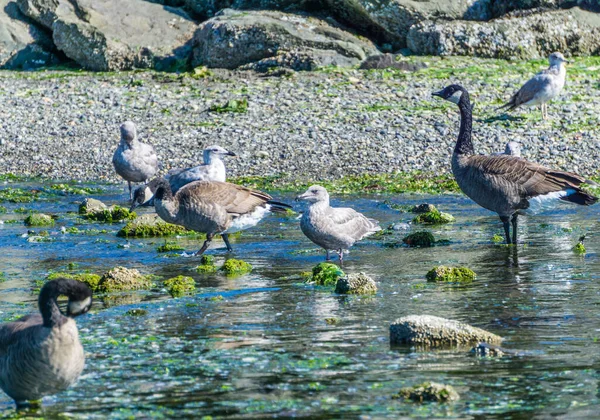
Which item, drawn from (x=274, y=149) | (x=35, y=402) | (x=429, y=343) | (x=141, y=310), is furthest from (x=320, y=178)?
(x=35, y=402)

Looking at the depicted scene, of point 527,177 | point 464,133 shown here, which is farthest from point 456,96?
point 527,177

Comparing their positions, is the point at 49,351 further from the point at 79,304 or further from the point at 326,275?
the point at 326,275

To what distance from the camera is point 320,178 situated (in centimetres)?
2238

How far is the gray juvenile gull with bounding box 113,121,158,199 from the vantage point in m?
21.7

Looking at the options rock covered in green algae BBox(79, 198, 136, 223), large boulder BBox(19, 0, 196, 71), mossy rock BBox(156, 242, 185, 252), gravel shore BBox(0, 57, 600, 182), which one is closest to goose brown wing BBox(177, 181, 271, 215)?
mossy rock BBox(156, 242, 185, 252)

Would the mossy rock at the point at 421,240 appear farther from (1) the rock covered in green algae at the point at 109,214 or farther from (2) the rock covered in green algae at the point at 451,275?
(1) the rock covered in green algae at the point at 109,214

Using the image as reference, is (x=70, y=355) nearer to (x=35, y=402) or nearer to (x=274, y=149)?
(x=35, y=402)

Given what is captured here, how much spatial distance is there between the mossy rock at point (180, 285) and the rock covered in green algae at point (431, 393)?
516 cm

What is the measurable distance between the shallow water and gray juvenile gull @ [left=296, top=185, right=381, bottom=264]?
1.35 feet

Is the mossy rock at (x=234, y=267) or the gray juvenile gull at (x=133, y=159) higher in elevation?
the gray juvenile gull at (x=133, y=159)

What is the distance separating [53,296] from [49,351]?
45 cm

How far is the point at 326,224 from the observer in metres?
14.8

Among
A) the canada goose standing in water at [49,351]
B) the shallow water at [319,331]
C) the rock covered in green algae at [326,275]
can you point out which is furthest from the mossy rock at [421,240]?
the canada goose standing in water at [49,351]

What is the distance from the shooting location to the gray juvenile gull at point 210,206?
16.1 m
